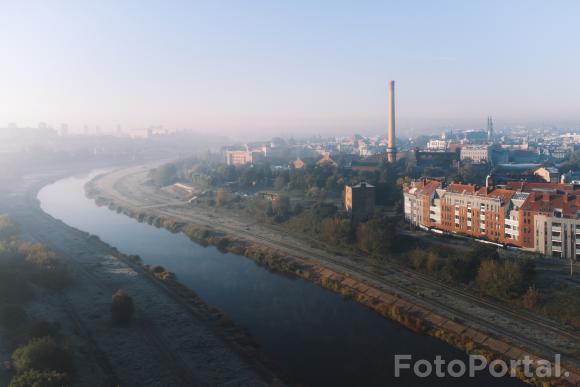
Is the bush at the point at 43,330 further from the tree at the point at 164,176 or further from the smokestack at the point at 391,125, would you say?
the smokestack at the point at 391,125

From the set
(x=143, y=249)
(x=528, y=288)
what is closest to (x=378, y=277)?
(x=528, y=288)

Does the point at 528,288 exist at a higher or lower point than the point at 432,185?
lower

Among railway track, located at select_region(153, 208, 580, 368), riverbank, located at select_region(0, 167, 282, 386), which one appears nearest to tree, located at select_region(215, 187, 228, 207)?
railway track, located at select_region(153, 208, 580, 368)

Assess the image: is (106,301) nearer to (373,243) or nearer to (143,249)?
(143,249)

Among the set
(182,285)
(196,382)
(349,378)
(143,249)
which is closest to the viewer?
(196,382)

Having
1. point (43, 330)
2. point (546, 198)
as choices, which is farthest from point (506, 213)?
point (43, 330)

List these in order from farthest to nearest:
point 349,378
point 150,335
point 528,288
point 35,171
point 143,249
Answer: point 35,171, point 143,249, point 528,288, point 150,335, point 349,378

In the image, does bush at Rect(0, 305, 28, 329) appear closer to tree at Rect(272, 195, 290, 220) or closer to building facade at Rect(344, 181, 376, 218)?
tree at Rect(272, 195, 290, 220)

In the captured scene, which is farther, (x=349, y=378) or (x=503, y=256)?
(x=503, y=256)
